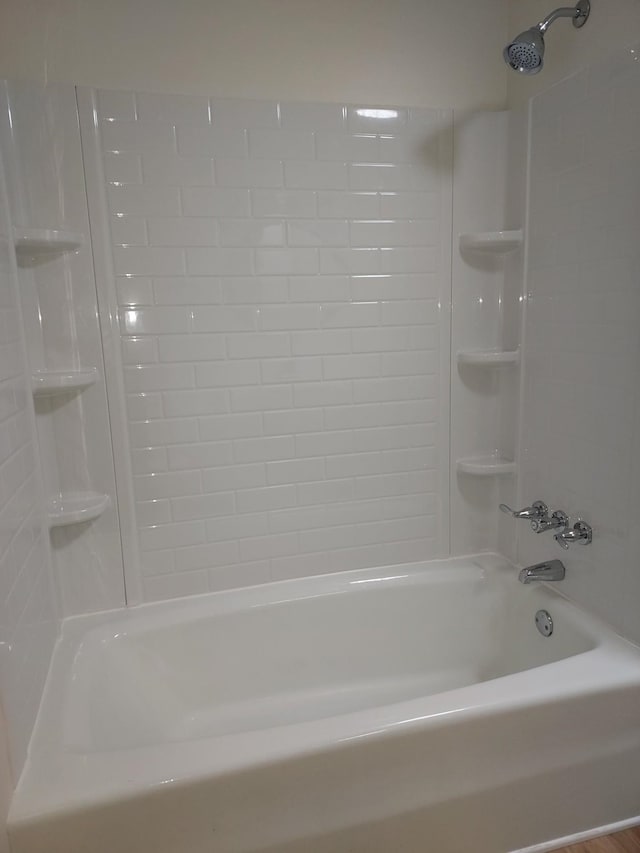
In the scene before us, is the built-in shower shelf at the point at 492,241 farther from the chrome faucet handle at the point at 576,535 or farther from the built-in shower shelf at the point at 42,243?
the built-in shower shelf at the point at 42,243

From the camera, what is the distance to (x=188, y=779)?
43.9 inches

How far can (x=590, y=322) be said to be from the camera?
158 cm

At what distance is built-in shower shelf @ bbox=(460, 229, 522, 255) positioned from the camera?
1.82 meters

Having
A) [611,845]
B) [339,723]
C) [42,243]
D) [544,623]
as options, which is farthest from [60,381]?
[611,845]

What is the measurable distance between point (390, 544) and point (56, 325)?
1.25 meters

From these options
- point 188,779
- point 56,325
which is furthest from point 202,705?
point 56,325

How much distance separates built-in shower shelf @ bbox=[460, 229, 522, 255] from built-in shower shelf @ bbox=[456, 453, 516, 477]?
2.25 feet

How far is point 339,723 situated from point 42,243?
4.40ft

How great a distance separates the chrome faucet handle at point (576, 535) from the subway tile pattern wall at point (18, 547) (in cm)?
140

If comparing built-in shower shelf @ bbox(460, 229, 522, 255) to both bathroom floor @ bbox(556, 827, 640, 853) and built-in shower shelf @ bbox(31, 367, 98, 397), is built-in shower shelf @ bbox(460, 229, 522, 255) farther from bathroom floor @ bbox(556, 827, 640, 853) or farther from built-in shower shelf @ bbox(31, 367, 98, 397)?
bathroom floor @ bbox(556, 827, 640, 853)

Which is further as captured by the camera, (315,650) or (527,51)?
(315,650)

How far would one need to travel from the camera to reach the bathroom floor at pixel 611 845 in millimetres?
1395

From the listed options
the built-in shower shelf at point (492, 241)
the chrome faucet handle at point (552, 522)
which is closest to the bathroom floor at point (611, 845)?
the chrome faucet handle at point (552, 522)

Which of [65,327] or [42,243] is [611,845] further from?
[42,243]
